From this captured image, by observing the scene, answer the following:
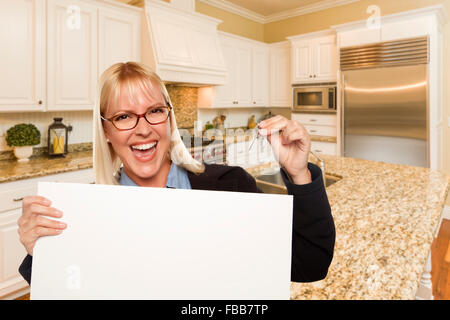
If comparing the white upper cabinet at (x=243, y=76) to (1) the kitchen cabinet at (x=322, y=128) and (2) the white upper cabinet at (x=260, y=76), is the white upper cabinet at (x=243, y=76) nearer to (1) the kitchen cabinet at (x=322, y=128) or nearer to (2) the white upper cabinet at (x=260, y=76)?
(2) the white upper cabinet at (x=260, y=76)

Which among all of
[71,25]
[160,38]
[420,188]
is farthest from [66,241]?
[160,38]

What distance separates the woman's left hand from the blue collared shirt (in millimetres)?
342

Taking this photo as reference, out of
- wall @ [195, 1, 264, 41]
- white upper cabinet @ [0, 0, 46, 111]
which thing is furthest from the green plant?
wall @ [195, 1, 264, 41]

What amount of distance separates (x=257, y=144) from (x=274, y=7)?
15.4 feet

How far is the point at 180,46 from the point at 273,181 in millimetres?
1934

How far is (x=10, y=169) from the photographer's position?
208 cm

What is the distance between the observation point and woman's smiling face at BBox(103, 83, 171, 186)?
2.50 feet

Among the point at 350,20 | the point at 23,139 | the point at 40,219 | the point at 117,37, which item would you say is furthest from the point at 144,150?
the point at 350,20

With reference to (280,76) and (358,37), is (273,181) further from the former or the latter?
(280,76)

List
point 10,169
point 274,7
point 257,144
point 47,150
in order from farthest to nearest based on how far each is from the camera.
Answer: point 274,7
point 47,150
point 10,169
point 257,144

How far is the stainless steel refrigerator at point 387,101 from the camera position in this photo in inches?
124

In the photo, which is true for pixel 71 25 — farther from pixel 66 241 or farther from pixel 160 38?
pixel 66 241

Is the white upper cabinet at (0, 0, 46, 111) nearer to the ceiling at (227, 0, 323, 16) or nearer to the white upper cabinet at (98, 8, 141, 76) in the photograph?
the white upper cabinet at (98, 8, 141, 76)

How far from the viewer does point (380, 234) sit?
97 centimetres
